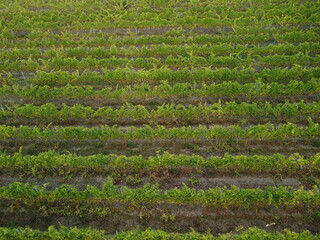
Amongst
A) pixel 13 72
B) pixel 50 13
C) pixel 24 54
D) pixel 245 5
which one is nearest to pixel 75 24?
pixel 50 13

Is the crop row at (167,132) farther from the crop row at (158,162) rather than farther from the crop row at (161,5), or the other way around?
the crop row at (161,5)

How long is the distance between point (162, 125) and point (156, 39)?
8.56 meters

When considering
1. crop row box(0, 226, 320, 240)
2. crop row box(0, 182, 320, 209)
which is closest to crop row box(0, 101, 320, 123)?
crop row box(0, 182, 320, 209)

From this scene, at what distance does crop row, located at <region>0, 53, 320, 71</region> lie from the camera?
61.7 feet

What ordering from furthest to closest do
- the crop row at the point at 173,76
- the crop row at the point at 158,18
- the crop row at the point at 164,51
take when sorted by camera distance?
the crop row at the point at 158,18 → the crop row at the point at 164,51 → the crop row at the point at 173,76

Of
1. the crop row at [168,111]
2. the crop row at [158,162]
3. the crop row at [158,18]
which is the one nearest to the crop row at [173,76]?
the crop row at [168,111]

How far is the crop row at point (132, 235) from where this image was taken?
10430 millimetres

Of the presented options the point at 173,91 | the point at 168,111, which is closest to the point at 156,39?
the point at 173,91

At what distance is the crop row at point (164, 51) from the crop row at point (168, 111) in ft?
16.9

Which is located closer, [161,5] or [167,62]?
[167,62]

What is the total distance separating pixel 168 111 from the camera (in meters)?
15.7

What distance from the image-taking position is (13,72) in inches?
784

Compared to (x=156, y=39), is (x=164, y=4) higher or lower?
higher

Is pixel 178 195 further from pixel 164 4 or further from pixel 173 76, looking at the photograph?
pixel 164 4
